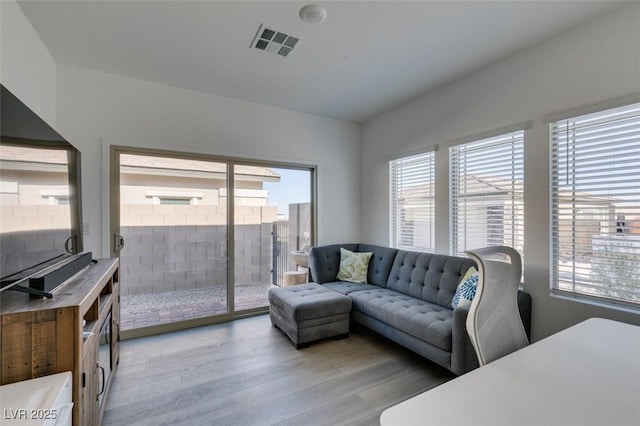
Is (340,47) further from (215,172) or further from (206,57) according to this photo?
(215,172)

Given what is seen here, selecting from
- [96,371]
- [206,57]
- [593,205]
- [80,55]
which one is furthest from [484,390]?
[80,55]

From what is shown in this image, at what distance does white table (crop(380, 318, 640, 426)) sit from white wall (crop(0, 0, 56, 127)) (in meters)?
2.97

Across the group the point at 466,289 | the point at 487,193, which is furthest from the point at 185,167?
the point at 487,193

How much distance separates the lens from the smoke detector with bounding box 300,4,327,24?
78.1 inches

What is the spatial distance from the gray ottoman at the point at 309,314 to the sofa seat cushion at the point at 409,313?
231 millimetres

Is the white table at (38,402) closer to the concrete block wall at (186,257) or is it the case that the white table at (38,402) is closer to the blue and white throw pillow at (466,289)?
the concrete block wall at (186,257)

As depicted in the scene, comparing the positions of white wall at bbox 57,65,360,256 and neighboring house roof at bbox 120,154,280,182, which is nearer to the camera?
white wall at bbox 57,65,360,256

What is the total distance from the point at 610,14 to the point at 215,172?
3.84 meters

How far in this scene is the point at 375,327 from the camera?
2.86 metres

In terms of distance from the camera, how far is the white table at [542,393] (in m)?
0.81

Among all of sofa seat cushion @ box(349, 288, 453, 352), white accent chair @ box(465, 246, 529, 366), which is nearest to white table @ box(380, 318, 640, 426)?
white accent chair @ box(465, 246, 529, 366)

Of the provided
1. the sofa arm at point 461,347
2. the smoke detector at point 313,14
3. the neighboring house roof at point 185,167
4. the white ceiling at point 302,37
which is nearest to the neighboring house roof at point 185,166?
the neighboring house roof at point 185,167

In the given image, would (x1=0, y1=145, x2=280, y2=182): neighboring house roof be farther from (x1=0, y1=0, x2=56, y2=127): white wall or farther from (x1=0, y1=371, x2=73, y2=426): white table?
(x1=0, y1=371, x2=73, y2=426): white table

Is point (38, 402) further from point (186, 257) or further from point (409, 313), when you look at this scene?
point (186, 257)
